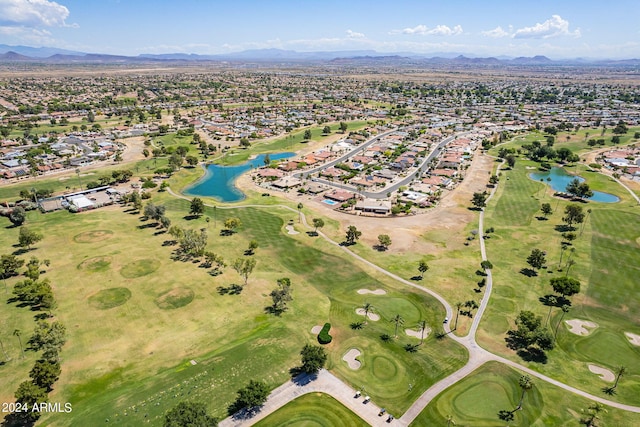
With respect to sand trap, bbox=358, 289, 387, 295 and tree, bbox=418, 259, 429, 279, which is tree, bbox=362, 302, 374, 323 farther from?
tree, bbox=418, 259, 429, 279

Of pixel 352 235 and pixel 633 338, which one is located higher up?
pixel 352 235

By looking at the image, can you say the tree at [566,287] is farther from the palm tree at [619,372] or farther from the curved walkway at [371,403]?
the curved walkway at [371,403]

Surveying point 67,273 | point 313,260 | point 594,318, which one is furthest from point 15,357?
point 594,318

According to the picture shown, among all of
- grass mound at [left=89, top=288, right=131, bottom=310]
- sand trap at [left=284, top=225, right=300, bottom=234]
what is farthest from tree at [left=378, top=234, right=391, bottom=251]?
grass mound at [left=89, top=288, right=131, bottom=310]

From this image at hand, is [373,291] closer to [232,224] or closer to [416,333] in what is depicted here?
[416,333]

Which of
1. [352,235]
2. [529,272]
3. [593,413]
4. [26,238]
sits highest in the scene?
[26,238]

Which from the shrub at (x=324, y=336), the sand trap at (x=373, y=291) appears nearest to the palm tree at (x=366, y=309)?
the sand trap at (x=373, y=291)

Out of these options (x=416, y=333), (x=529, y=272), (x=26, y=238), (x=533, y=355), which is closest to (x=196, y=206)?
(x=26, y=238)
